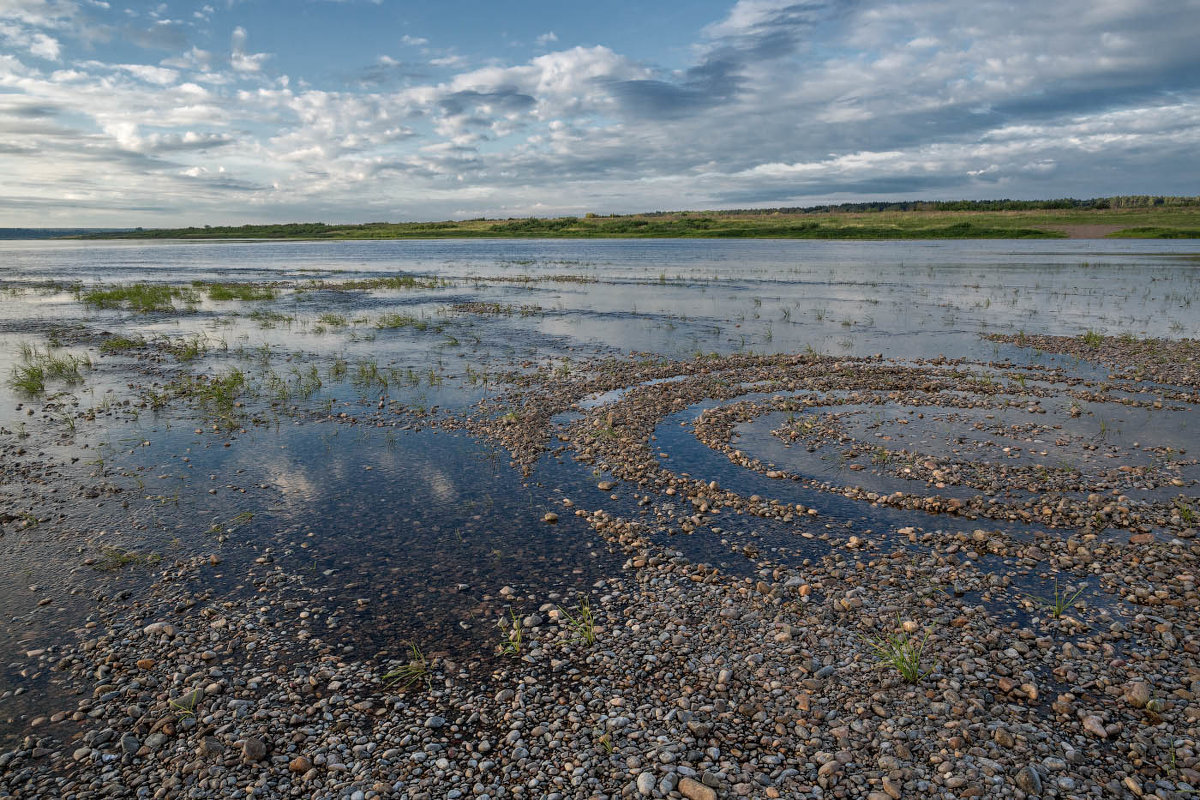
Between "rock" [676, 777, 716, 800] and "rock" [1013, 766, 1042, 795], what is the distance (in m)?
2.75

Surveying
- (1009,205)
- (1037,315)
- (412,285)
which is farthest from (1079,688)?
(1009,205)

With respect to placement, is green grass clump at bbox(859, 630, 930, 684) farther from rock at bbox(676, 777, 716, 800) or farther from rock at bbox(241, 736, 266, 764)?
rock at bbox(241, 736, 266, 764)

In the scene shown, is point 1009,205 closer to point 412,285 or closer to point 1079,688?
point 412,285

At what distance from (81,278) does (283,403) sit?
62127 mm

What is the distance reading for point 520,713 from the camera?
21.9ft

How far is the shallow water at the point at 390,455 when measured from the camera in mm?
9320

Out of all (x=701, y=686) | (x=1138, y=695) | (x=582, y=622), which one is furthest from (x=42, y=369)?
(x=1138, y=695)

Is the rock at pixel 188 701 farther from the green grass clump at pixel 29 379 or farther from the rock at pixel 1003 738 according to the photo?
the green grass clump at pixel 29 379

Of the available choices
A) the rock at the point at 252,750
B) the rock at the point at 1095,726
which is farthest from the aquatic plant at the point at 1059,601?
the rock at the point at 252,750

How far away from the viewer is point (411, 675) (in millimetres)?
7320

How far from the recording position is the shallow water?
932 cm

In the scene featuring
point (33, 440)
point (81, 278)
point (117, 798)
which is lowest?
point (117, 798)

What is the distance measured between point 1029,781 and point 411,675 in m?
6.30

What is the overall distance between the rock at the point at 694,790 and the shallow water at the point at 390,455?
3135mm
